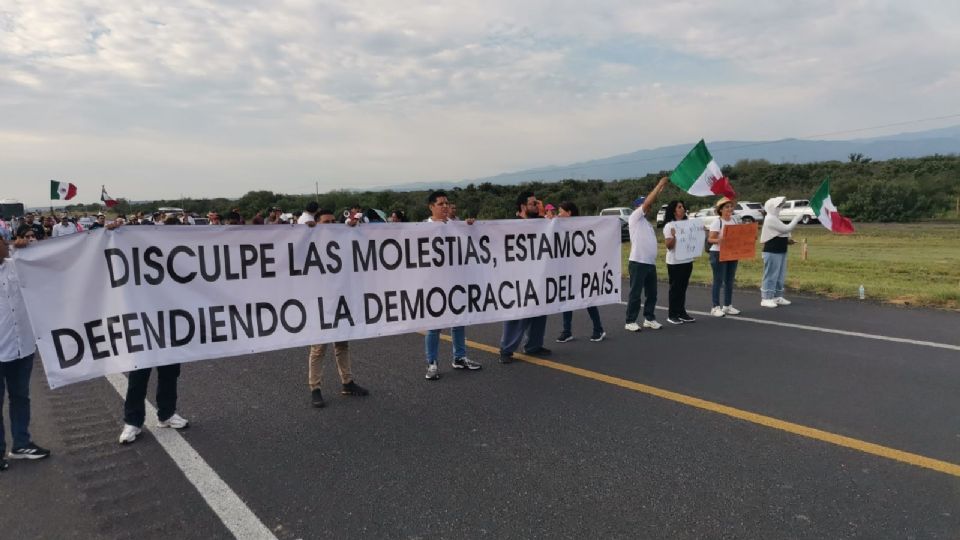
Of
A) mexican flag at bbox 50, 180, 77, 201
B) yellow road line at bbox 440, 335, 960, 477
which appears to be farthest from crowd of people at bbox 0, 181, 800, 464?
mexican flag at bbox 50, 180, 77, 201

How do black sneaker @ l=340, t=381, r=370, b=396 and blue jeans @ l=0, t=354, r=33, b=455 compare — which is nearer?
blue jeans @ l=0, t=354, r=33, b=455

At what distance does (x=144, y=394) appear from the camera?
190 inches

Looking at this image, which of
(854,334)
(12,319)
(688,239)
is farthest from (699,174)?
(12,319)

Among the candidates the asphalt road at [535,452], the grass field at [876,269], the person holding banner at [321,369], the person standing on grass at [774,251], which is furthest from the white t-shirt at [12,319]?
the grass field at [876,269]

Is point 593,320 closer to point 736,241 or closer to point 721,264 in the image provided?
point 721,264

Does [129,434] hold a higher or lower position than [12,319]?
lower

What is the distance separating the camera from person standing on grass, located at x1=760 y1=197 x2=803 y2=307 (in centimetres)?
987

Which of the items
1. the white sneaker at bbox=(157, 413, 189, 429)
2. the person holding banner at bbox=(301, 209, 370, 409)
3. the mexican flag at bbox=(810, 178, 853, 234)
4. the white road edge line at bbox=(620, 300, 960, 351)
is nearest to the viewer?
the white sneaker at bbox=(157, 413, 189, 429)

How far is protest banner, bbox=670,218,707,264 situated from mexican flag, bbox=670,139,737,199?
78 cm

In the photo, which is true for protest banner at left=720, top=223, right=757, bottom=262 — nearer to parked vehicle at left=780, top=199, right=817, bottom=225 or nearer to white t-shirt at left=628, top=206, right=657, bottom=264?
white t-shirt at left=628, top=206, right=657, bottom=264

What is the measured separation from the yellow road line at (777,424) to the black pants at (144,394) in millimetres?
3710

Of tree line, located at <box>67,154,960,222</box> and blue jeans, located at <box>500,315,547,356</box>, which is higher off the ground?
tree line, located at <box>67,154,960,222</box>

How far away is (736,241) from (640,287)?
2272 millimetres

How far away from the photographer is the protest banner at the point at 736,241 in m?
9.45
